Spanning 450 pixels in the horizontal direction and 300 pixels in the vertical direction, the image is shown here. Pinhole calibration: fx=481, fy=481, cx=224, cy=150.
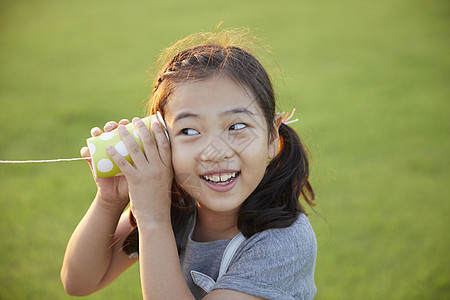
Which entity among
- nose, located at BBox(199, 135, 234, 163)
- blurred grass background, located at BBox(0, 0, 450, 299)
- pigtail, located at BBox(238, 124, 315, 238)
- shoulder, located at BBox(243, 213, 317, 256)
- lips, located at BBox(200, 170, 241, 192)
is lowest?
blurred grass background, located at BBox(0, 0, 450, 299)

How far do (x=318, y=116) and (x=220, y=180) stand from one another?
193 inches

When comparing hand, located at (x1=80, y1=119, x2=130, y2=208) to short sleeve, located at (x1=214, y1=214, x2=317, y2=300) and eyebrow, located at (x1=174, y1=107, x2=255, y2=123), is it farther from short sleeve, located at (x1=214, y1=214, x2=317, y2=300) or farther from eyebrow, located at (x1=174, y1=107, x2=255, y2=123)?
short sleeve, located at (x1=214, y1=214, x2=317, y2=300)

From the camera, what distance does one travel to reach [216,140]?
1.76 meters

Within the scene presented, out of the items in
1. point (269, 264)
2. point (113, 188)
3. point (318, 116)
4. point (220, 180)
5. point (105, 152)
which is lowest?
point (318, 116)

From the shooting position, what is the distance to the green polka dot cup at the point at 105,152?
1.83 metres

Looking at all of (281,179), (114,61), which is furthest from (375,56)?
(281,179)

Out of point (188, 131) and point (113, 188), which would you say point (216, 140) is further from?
point (113, 188)

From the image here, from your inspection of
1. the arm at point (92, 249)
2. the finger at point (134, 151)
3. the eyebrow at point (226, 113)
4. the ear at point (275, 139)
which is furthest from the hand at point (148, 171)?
the ear at point (275, 139)

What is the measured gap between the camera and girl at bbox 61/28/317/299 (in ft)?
5.74

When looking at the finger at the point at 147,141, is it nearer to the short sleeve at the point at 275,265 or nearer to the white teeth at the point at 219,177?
the white teeth at the point at 219,177

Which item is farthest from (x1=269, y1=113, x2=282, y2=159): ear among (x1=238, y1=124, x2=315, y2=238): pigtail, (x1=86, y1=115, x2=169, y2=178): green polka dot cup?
(x1=86, y1=115, x2=169, y2=178): green polka dot cup

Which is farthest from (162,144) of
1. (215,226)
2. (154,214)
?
(215,226)

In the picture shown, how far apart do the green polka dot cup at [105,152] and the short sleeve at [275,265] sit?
0.57 m

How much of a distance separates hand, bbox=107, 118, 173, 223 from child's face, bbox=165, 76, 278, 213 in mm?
46
